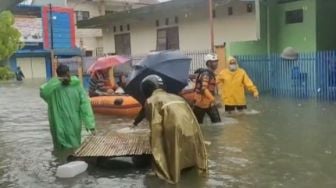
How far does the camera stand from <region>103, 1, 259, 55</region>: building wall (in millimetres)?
20797

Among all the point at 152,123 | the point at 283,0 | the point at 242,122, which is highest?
the point at 283,0

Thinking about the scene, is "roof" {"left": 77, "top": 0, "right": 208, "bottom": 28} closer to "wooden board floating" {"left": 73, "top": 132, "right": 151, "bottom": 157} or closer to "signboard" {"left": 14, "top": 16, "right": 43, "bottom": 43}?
"signboard" {"left": 14, "top": 16, "right": 43, "bottom": 43}

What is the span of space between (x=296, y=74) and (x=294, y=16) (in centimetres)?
303

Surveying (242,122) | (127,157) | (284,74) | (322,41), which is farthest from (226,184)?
(322,41)

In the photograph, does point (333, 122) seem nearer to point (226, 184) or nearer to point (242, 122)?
point (242, 122)

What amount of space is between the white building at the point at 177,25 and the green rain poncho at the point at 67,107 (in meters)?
11.7

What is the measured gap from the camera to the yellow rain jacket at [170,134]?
6164 millimetres

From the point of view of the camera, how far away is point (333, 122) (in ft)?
35.5

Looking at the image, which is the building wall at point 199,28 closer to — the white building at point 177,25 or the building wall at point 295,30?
the white building at point 177,25

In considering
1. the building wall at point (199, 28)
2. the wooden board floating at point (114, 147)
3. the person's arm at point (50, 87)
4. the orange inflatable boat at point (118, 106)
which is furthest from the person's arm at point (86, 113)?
the building wall at point (199, 28)

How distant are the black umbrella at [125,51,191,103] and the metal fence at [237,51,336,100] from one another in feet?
21.1

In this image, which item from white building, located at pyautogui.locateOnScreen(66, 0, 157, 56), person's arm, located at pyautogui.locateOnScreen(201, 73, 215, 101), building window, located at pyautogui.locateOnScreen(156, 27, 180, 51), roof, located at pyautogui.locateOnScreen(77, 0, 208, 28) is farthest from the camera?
white building, located at pyautogui.locateOnScreen(66, 0, 157, 56)

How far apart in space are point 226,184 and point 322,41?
1286cm

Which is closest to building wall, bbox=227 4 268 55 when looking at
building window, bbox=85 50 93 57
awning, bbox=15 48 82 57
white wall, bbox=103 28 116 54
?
white wall, bbox=103 28 116 54
